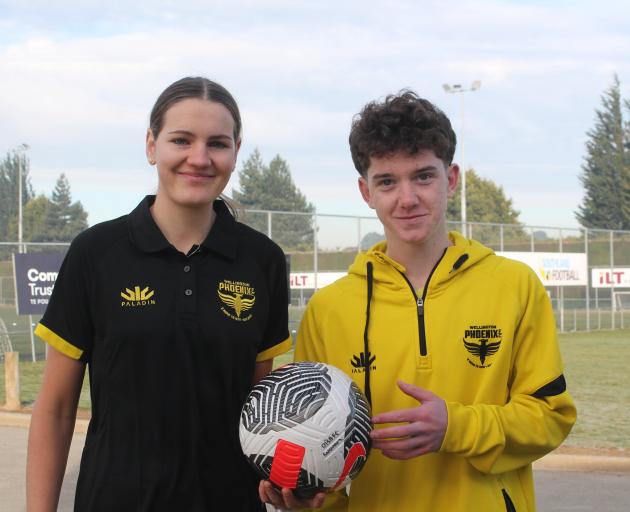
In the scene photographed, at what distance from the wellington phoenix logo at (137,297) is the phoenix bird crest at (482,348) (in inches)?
41.2

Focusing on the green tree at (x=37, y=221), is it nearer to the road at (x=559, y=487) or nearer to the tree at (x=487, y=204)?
the tree at (x=487, y=204)

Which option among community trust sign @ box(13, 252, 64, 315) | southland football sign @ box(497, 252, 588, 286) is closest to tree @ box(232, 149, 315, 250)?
southland football sign @ box(497, 252, 588, 286)

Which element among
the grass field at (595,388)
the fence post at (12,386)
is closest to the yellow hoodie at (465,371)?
the grass field at (595,388)

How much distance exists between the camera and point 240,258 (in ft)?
9.98

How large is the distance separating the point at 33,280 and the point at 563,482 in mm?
10133

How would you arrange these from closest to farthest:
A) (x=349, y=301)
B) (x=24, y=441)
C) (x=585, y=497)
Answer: (x=349, y=301) → (x=585, y=497) → (x=24, y=441)

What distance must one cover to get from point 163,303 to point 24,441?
287 inches

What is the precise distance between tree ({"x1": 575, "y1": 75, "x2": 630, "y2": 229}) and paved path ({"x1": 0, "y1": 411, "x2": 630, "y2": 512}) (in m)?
63.6

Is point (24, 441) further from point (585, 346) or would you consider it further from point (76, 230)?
point (76, 230)

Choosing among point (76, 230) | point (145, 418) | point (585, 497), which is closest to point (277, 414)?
point (145, 418)

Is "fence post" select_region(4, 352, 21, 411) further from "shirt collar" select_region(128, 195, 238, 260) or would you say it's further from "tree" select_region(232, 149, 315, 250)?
"tree" select_region(232, 149, 315, 250)

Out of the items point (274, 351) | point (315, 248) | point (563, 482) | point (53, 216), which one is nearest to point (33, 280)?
point (315, 248)

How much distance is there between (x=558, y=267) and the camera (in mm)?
28375

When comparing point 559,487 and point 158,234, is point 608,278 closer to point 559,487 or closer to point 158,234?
point 559,487
